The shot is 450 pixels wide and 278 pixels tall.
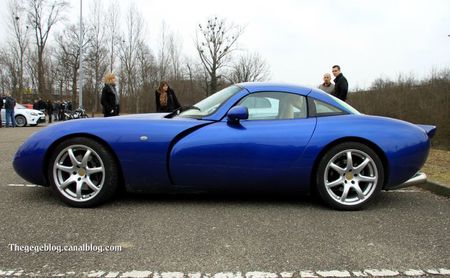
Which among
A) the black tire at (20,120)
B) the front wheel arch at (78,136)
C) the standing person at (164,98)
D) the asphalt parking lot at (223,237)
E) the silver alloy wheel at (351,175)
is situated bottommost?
the asphalt parking lot at (223,237)

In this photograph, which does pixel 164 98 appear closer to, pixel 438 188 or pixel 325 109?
pixel 325 109

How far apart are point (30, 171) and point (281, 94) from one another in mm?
2577

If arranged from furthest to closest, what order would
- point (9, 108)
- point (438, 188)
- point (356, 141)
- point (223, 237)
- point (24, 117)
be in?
point (24, 117), point (9, 108), point (438, 188), point (356, 141), point (223, 237)

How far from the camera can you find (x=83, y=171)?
3.82 meters

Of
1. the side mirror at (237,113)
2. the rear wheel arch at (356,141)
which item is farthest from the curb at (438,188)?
the side mirror at (237,113)

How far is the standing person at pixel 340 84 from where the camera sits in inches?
309

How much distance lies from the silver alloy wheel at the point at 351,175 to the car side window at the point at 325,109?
Answer: 0.43 meters

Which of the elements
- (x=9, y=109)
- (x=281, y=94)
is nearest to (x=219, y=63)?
(x=9, y=109)

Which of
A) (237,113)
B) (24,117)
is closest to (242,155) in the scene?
(237,113)

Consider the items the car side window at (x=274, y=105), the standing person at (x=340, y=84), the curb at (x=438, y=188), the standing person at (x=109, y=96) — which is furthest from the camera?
the standing person at (x=109, y=96)

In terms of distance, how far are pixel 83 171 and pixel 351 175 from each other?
259cm

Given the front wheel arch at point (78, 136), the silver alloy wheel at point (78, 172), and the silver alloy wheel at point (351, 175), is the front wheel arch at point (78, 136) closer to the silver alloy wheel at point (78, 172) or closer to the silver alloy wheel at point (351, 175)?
the silver alloy wheel at point (78, 172)

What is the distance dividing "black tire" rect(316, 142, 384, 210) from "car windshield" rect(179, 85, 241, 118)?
1.15 meters

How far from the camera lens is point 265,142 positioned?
3760 mm
